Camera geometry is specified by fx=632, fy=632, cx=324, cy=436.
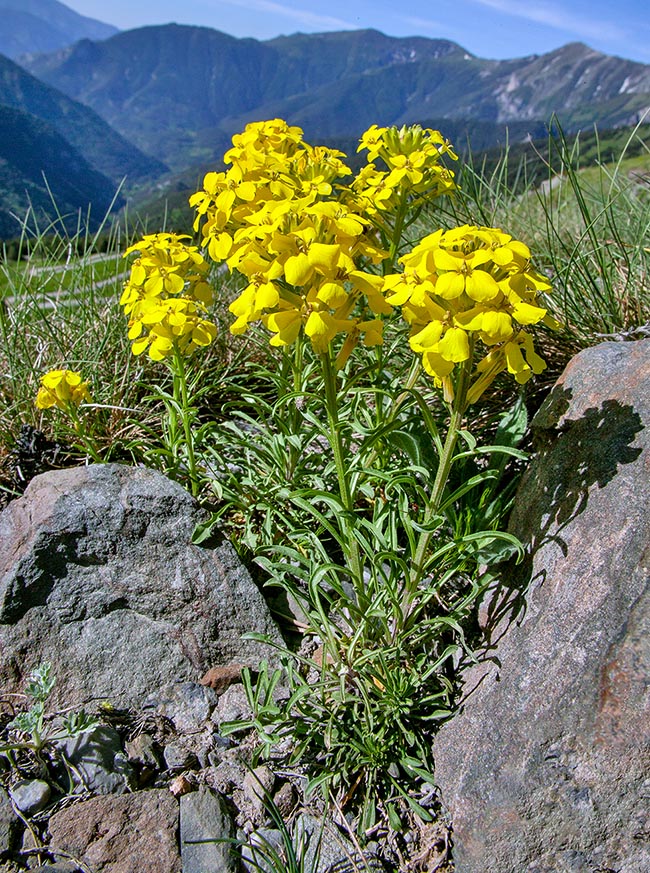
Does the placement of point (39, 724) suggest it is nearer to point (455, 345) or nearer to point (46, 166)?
point (455, 345)

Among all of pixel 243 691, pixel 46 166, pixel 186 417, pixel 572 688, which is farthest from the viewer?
pixel 46 166

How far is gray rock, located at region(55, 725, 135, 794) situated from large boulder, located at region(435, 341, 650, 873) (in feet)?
3.48

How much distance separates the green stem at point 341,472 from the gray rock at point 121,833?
0.95 m

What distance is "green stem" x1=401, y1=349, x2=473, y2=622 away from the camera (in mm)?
1945

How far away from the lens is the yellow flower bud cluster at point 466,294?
163 centimetres

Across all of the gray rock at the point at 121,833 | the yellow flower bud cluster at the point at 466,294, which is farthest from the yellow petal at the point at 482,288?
the gray rock at the point at 121,833

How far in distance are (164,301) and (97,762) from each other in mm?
1662

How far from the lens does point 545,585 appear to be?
212cm

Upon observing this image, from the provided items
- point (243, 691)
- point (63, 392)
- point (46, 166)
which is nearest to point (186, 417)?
point (63, 392)

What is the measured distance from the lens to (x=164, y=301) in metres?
2.45

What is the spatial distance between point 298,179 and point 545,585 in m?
1.63

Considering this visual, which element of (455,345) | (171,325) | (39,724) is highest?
(455,345)

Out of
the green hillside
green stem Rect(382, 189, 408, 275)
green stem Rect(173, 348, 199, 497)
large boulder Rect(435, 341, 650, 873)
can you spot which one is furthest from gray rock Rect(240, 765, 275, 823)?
the green hillside

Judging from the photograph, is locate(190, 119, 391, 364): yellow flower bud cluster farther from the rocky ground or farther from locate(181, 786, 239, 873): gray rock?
locate(181, 786, 239, 873): gray rock
